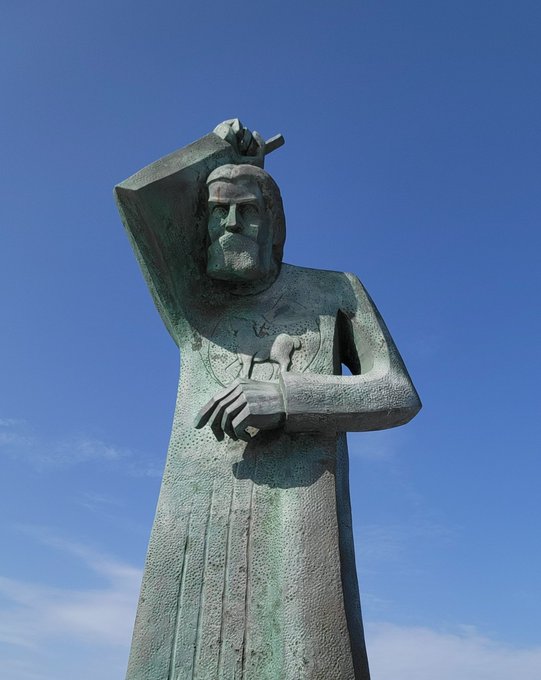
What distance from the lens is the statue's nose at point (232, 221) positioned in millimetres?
5004

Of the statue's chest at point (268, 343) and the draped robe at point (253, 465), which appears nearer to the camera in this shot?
the draped robe at point (253, 465)

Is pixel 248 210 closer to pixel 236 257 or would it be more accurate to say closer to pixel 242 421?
pixel 236 257

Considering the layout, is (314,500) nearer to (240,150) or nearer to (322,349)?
Result: (322,349)

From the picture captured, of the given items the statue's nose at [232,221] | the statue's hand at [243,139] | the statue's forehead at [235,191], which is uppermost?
the statue's hand at [243,139]

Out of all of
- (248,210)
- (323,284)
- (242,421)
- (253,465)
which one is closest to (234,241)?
(248,210)

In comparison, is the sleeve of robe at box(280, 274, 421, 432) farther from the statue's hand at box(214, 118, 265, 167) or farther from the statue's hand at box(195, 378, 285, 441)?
the statue's hand at box(214, 118, 265, 167)

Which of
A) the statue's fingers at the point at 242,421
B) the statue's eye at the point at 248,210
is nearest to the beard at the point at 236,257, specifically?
the statue's eye at the point at 248,210

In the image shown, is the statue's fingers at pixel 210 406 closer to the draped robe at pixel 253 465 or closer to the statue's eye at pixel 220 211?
the draped robe at pixel 253 465

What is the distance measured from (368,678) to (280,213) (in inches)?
123

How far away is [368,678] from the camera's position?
4031mm

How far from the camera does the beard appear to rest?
5.02 metres

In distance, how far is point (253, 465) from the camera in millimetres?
4480

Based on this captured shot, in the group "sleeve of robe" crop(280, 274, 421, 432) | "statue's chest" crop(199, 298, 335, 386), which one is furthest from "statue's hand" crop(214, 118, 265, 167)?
"sleeve of robe" crop(280, 274, 421, 432)

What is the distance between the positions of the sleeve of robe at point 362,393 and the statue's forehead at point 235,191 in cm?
114
